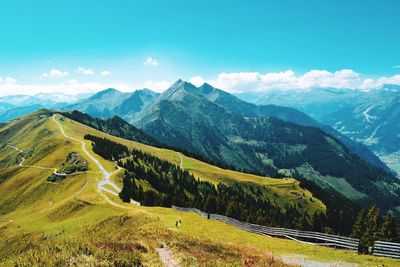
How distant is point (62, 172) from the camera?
142250 mm

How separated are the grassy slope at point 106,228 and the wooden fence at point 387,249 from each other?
6.44 feet

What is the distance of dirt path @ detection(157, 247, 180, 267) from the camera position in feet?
93.7

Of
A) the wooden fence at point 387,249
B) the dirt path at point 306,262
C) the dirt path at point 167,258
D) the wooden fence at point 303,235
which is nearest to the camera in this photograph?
the dirt path at point 167,258

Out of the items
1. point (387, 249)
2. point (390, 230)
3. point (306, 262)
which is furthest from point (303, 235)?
point (390, 230)

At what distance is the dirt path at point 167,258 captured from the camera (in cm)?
2857

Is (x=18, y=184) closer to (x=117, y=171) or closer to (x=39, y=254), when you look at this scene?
(x=117, y=171)

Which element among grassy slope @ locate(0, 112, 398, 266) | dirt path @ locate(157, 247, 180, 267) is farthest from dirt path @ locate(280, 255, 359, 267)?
dirt path @ locate(157, 247, 180, 267)

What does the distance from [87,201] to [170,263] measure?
218ft

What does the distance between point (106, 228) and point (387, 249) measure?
43.3 m

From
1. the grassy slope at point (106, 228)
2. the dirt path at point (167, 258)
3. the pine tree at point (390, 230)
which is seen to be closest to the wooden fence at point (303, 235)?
the grassy slope at point (106, 228)

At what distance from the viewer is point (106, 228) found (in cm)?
6112

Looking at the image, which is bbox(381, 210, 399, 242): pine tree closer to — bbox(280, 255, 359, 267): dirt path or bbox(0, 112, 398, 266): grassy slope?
bbox(0, 112, 398, 266): grassy slope

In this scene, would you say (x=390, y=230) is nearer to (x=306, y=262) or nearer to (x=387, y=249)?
(x=387, y=249)

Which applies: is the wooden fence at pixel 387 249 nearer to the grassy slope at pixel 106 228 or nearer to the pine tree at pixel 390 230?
the grassy slope at pixel 106 228
